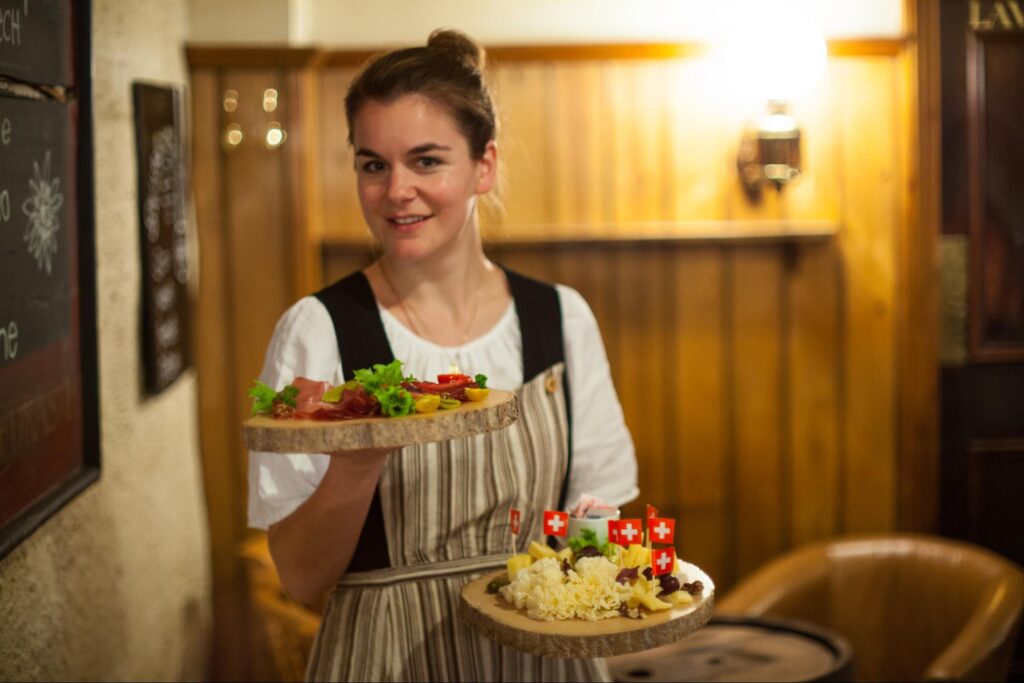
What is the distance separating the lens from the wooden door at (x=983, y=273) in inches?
147

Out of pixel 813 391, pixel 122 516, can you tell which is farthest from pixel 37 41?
pixel 813 391

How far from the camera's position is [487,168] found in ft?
6.15

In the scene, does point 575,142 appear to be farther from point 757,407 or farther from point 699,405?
point 757,407

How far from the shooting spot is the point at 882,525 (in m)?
4.02

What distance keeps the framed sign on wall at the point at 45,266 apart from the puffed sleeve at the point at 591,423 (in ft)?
2.93

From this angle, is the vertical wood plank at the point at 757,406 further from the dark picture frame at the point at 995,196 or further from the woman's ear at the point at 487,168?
the woman's ear at the point at 487,168

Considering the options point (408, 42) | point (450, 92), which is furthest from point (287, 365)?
point (408, 42)

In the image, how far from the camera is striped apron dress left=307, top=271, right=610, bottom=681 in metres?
1.78

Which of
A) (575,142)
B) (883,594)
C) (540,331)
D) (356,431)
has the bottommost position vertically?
(883,594)

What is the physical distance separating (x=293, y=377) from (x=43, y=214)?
0.65 metres

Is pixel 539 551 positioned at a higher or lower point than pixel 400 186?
lower

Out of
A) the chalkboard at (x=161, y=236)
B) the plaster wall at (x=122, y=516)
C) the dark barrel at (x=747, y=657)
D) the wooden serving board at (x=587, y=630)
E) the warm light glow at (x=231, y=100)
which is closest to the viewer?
the wooden serving board at (x=587, y=630)

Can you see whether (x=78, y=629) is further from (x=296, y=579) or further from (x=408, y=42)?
(x=408, y=42)

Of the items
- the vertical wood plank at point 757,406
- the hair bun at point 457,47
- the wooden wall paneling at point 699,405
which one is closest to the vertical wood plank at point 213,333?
the wooden wall paneling at point 699,405
